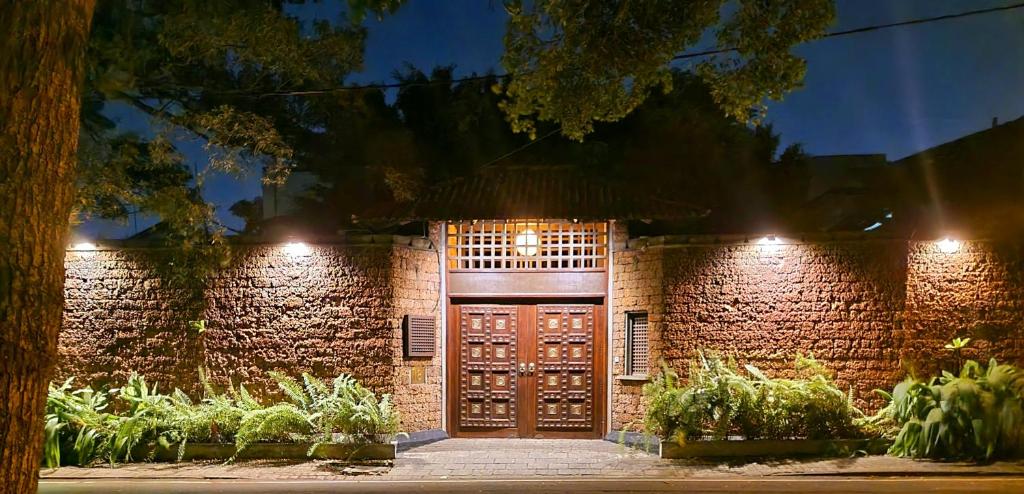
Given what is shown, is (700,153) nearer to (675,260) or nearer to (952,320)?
(675,260)

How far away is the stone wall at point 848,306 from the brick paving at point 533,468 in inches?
75.3

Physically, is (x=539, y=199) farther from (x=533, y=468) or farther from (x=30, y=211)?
(x=30, y=211)

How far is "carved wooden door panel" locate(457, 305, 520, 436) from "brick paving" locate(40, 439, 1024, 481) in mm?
1548

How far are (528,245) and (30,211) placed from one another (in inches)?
441

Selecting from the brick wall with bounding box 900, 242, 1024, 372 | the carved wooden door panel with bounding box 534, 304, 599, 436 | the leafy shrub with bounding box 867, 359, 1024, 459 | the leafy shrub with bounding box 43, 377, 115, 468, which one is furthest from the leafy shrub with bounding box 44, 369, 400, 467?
the brick wall with bounding box 900, 242, 1024, 372

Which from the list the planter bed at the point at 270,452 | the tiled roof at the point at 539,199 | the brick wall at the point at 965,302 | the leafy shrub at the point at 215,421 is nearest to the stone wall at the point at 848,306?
the brick wall at the point at 965,302

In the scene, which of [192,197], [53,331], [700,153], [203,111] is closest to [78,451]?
[192,197]

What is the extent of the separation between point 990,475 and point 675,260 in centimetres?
522

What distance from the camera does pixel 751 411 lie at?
1133 cm

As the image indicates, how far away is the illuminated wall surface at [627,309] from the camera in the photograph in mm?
12258

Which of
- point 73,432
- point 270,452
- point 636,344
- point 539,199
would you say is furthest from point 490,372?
point 73,432

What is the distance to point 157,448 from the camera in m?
11.6

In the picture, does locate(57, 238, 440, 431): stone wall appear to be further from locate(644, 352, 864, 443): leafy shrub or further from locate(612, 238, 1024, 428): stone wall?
locate(612, 238, 1024, 428): stone wall

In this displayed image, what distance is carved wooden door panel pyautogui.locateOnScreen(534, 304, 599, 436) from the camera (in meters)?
13.4
